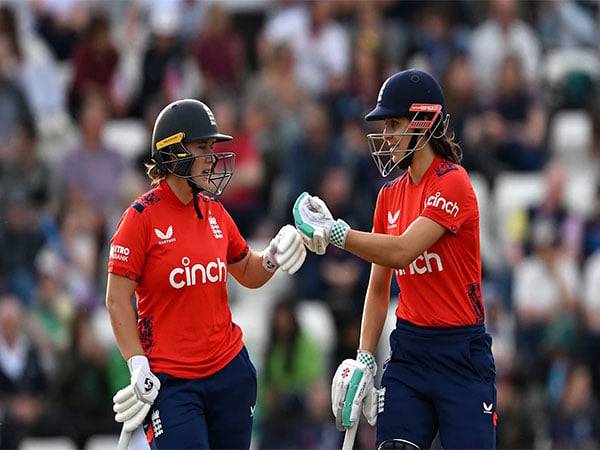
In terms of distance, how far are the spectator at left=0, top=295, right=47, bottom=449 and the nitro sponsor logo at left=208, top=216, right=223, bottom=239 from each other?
5.12 meters

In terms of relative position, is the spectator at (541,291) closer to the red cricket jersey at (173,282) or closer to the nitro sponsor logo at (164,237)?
the red cricket jersey at (173,282)

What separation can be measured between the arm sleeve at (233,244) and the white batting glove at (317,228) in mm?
582

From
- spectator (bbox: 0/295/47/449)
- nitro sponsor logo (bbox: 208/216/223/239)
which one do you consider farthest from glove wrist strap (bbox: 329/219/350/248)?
spectator (bbox: 0/295/47/449)

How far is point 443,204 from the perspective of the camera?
793cm

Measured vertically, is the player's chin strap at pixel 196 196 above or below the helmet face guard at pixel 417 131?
below

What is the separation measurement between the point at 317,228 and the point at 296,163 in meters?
6.95

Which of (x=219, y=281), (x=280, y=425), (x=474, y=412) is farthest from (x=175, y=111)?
(x=280, y=425)

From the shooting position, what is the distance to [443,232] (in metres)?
7.93

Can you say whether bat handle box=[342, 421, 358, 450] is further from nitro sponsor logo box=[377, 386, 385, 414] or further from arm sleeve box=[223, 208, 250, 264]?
arm sleeve box=[223, 208, 250, 264]

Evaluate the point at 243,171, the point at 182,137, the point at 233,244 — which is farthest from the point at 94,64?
the point at 182,137

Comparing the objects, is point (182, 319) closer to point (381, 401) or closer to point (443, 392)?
point (381, 401)

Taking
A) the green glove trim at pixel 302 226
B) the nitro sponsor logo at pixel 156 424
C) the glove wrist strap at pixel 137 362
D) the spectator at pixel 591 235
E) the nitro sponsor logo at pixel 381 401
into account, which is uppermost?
the green glove trim at pixel 302 226

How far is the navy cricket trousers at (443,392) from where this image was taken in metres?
7.95

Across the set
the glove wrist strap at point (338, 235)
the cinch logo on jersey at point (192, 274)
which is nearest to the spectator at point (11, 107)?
the cinch logo on jersey at point (192, 274)
